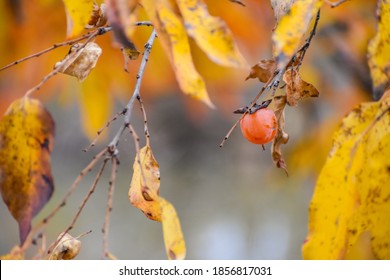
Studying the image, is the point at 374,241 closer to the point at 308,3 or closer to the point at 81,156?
the point at 308,3

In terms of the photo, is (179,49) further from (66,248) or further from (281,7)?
(66,248)

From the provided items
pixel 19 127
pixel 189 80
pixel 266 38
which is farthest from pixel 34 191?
pixel 266 38

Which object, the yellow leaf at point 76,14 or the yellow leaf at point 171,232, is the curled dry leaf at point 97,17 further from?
the yellow leaf at point 171,232

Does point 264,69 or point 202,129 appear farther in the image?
point 202,129

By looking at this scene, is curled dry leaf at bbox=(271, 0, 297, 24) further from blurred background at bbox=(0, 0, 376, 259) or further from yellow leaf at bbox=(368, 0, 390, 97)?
blurred background at bbox=(0, 0, 376, 259)

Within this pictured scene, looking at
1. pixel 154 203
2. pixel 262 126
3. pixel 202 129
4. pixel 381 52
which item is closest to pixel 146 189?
pixel 154 203
